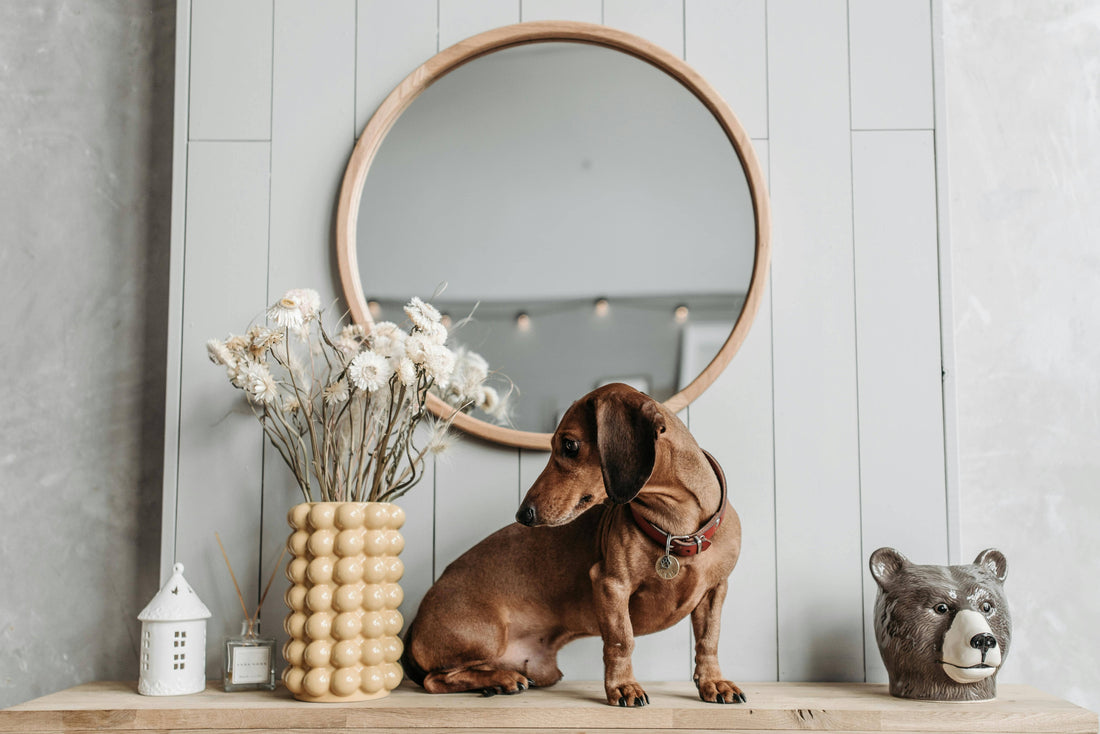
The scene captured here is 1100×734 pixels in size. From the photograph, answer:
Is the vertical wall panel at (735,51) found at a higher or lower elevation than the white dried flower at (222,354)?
higher

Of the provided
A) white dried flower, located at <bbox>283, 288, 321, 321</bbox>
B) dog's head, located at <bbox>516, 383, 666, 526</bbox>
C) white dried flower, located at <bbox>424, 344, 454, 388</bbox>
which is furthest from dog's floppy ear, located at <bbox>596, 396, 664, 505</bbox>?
white dried flower, located at <bbox>283, 288, 321, 321</bbox>

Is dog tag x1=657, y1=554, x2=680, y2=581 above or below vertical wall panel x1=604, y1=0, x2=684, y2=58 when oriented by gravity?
below

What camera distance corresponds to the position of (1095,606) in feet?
5.54

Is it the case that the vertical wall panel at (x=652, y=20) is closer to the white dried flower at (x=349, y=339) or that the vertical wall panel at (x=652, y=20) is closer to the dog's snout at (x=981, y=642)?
the white dried flower at (x=349, y=339)

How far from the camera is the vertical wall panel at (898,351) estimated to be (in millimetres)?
1540

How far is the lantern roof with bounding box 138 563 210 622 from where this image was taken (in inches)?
52.7

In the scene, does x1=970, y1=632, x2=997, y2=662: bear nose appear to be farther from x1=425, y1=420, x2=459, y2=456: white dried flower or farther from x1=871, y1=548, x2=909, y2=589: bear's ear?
x1=425, y1=420, x2=459, y2=456: white dried flower

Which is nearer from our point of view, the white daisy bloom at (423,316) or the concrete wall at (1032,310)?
the white daisy bloom at (423,316)

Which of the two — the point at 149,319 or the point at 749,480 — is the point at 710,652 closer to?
the point at 749,480

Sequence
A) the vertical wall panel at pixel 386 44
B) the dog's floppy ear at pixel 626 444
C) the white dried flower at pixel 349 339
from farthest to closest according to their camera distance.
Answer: the vertical wall panel at pixel 386 44, the white dried flower at pixel 349 339, the dog's floppy ear at pixel 626 444

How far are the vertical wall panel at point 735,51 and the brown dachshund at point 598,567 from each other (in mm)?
679

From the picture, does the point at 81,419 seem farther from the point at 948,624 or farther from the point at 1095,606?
the point at 1095,606

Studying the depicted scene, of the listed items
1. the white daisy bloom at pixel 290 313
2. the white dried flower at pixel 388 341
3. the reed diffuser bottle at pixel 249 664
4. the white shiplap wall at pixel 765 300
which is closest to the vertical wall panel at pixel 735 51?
the white shiplap wall at pixel 765 300

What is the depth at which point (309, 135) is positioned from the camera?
163 cm
